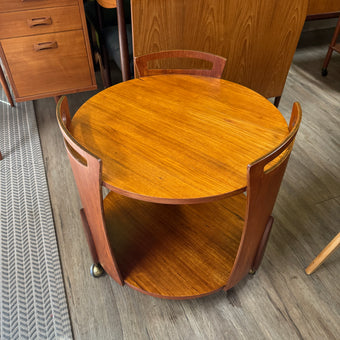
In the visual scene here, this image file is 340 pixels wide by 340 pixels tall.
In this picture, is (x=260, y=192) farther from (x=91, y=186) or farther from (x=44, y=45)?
(x=44, y=45)

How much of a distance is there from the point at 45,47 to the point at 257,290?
181cm

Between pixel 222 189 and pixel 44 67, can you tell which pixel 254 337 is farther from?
pixel 44 67

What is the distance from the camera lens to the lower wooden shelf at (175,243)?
121 centimetres

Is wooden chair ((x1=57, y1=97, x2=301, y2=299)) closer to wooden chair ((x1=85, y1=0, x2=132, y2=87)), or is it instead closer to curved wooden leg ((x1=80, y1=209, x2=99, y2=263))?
curved wooden leg ((x1=80, y1=209, x2=99, y2=263))

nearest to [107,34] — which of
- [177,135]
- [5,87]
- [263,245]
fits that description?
[5,87]

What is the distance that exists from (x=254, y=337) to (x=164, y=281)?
407 mm

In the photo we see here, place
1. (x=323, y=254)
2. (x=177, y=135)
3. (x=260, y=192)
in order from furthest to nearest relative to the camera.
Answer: (x=323, y=254) < (x=177, y=135) < (x=260, y=192)

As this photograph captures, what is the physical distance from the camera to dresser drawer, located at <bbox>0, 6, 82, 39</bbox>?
1836 millimetres

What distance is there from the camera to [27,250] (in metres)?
1.50

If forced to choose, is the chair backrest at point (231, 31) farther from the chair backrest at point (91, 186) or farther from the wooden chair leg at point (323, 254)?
the wooden chair leg at point (323, 254)

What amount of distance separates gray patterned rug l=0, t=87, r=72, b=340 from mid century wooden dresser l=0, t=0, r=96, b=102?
0.34 meters

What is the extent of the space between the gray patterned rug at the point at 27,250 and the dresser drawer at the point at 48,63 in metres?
0.32

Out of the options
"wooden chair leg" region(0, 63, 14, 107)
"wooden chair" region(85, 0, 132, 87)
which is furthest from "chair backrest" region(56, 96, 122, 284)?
"wooden chair leg" region(0, 63, 14, 107)

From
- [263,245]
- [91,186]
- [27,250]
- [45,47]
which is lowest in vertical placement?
[27,250]
